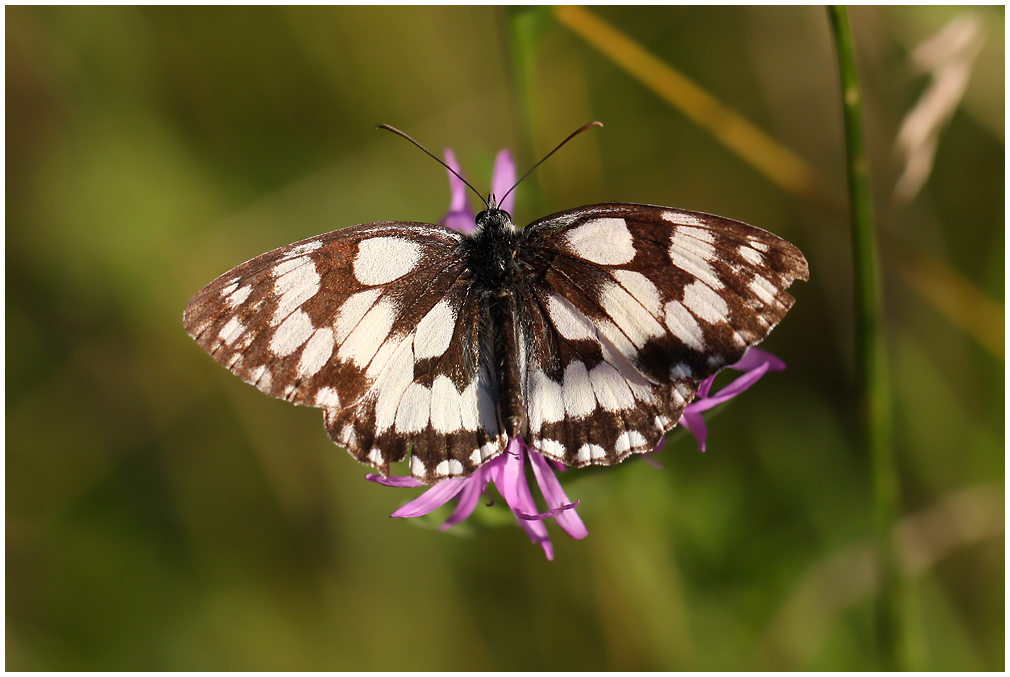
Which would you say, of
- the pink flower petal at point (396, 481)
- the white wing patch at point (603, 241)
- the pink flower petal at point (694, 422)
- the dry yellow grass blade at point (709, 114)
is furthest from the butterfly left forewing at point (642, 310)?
the dry yellow grass blade at point (709, 114)

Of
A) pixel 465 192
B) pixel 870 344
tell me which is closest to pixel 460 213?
pixel 465 192

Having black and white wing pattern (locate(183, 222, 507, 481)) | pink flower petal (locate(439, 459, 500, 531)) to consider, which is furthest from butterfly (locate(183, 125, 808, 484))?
pink flower petal (locate(439, 459, 500, 531))

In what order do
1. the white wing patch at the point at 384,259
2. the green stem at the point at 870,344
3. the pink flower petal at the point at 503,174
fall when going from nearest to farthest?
the green stem at the point at 870,344 → the white wing patch at the point at 384,259 → the pink flower petal at the point at 503,174

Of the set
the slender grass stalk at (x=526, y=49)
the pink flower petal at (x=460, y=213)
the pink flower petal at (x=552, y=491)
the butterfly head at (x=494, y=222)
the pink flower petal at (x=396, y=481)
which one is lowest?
the pink flower petal at (x=552, y=491)

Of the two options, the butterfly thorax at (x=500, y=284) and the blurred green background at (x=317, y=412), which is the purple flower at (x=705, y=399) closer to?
the butterfly thorax at (x=500, y=284)

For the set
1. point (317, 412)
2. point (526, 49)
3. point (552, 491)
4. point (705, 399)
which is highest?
point (526, 49)

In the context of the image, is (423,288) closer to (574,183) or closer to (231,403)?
(574,183)

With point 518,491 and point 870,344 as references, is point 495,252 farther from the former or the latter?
point 870,344
